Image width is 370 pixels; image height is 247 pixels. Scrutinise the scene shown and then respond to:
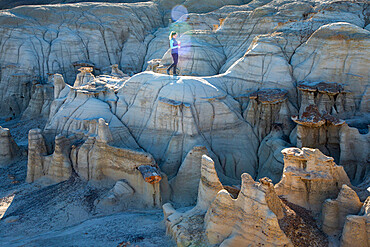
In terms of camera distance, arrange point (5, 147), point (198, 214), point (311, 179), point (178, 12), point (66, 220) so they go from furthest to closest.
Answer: point (178, 12) → point (5, 147) → point (66, 220) → point (198, 214) → point (311, 179)

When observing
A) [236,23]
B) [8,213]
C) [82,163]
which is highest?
[236,23]

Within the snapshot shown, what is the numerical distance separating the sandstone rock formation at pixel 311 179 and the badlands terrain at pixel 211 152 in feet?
0.10

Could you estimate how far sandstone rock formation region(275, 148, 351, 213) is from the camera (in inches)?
332

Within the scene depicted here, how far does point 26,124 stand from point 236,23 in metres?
14.3

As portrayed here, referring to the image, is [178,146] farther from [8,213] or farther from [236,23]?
[236,23]

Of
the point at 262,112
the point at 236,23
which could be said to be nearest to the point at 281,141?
the point at 262,112


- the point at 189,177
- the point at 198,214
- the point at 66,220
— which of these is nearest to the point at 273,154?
the point at 189,177

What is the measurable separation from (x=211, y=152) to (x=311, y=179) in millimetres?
4660

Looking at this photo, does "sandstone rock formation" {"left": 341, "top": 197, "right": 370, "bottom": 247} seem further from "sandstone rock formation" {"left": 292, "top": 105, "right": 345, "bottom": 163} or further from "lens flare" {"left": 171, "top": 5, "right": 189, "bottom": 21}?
"lens flare" {"left": 171, "top": 5, "right": 189, "bottom": 21}

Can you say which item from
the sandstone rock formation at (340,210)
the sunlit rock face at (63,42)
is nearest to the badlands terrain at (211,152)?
the sandstone rock formation at (340,210)

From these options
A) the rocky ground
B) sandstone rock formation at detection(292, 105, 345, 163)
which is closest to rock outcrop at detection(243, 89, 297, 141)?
sandstone rock formation at detection(292, 105, 345, 163)

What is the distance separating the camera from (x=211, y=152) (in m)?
12.5

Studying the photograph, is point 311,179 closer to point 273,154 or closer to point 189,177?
point 273,154

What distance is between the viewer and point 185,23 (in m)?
27.7
